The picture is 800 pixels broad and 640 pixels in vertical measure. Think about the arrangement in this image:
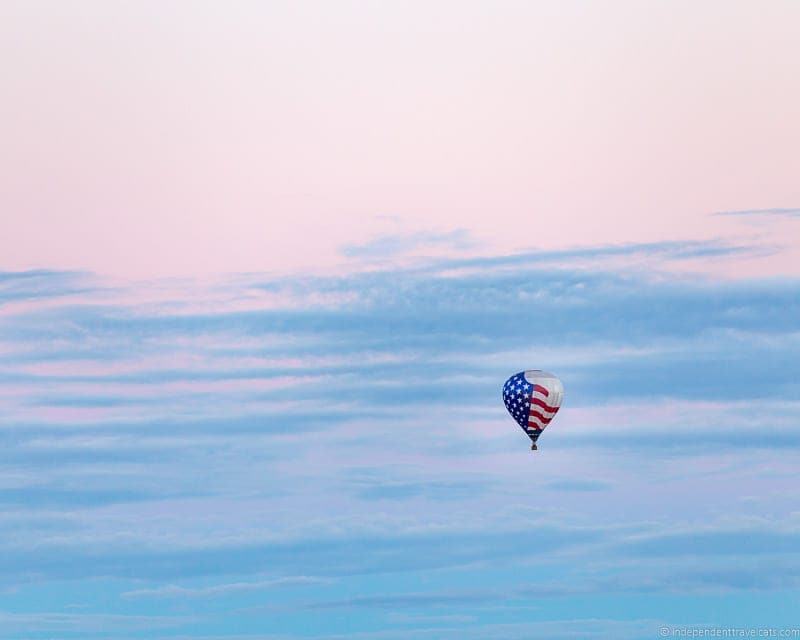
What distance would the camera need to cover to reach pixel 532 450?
152 m

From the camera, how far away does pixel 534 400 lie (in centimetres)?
15300

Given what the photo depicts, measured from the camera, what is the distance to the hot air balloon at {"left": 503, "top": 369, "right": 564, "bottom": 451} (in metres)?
153

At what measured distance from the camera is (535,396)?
502 ft

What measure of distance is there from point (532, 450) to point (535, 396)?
16.5 feet

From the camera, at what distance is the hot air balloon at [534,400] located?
153 m
